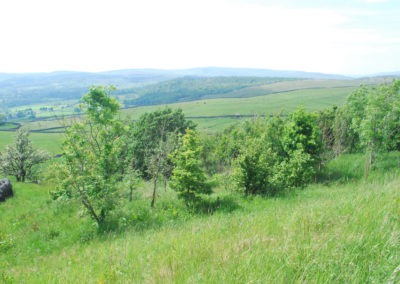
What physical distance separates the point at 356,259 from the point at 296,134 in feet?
63.7

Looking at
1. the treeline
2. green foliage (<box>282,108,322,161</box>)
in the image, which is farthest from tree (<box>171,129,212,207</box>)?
green foliage (<box>282,108,322,161</box>)

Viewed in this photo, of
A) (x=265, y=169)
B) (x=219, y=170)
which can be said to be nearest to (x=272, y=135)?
(x=265, y=169)

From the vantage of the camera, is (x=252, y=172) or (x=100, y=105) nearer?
(x=100, y=105)

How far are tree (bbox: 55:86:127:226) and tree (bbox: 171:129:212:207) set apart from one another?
3234 mm

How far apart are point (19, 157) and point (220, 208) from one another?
4021 centimetres

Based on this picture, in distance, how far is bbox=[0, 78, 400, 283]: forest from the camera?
399cm

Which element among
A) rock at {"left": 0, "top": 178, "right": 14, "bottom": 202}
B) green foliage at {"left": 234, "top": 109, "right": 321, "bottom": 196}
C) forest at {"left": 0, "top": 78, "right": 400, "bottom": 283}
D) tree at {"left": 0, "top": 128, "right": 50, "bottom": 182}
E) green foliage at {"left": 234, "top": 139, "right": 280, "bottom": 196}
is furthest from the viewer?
tree at {"left": 0, "top": 128, "right": 50, "bottom": 182}

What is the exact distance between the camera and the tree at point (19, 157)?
43438 millimetres

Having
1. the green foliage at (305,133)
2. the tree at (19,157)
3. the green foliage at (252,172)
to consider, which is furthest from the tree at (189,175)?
the tree at (19,157)

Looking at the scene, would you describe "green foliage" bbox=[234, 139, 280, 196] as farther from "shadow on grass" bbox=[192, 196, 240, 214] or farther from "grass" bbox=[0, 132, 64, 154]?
"grass" bbox=[0, 132, 64, 154]

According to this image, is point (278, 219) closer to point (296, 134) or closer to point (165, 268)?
point (165, 268)

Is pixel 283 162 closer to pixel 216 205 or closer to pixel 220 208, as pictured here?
pixel 216 205

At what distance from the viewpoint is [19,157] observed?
43.6 meters

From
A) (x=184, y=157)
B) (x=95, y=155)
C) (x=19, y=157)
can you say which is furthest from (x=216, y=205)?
(x=19, y=157)
